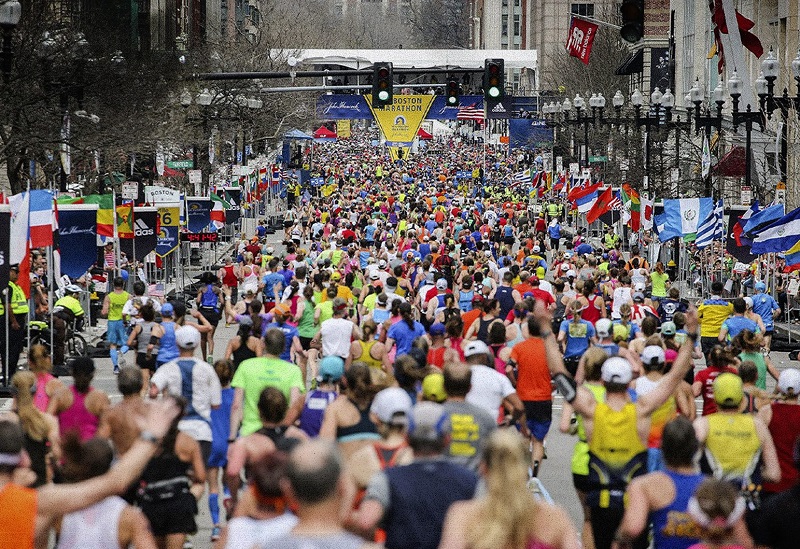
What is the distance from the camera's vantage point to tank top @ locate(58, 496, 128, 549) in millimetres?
7059

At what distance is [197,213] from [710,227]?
1191cm

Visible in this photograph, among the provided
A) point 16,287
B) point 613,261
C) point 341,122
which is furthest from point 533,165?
point 16,287

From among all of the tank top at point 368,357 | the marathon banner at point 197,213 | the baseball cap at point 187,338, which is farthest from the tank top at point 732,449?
the marathon banner at point 197,213

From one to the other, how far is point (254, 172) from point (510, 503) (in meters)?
54.6

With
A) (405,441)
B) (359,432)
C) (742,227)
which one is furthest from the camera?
(742,227)

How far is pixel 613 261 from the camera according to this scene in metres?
32.4

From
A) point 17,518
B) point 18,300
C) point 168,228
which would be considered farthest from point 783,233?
point 17,518

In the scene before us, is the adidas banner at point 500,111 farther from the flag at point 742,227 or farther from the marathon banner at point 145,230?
the marathon banner at point 145,230

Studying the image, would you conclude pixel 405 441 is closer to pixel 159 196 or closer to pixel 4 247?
pixel 4 247

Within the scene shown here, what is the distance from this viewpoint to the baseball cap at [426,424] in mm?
6973

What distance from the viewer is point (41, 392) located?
1143 cm

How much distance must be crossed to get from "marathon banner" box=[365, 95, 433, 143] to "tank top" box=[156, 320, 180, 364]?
72434mm

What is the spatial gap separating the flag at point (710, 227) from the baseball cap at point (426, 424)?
24.1 meters

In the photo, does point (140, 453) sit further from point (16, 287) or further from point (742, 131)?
point (742, 131)
